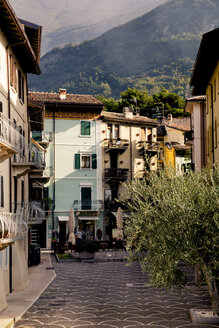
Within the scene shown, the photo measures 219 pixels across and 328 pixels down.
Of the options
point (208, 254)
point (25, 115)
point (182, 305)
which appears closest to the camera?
point (208, 254)

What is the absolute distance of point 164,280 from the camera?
13828 mm

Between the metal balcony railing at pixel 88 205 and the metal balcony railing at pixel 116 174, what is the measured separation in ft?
8.75

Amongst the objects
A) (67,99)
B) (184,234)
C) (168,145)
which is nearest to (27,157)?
(184,234)

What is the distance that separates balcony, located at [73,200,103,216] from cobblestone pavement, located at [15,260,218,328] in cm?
2440

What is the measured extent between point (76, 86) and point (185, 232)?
138m

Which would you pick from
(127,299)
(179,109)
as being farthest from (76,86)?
(127,299)

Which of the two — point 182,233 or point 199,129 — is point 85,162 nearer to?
point 199,129

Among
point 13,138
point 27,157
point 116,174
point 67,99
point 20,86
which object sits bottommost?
point 27,157

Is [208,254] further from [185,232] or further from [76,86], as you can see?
[76,86]

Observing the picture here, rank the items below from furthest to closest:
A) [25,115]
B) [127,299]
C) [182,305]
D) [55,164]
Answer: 1. [55,164]
2. [25,115]
3. [127,299]
4. [182,305]

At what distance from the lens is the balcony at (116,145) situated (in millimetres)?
52531

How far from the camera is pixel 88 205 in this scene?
50969mm

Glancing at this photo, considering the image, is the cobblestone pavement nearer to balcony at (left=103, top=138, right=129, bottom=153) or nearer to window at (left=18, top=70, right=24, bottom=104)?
window at (left=18, top=70, right=24, bottom=104)

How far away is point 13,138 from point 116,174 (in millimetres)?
35499
